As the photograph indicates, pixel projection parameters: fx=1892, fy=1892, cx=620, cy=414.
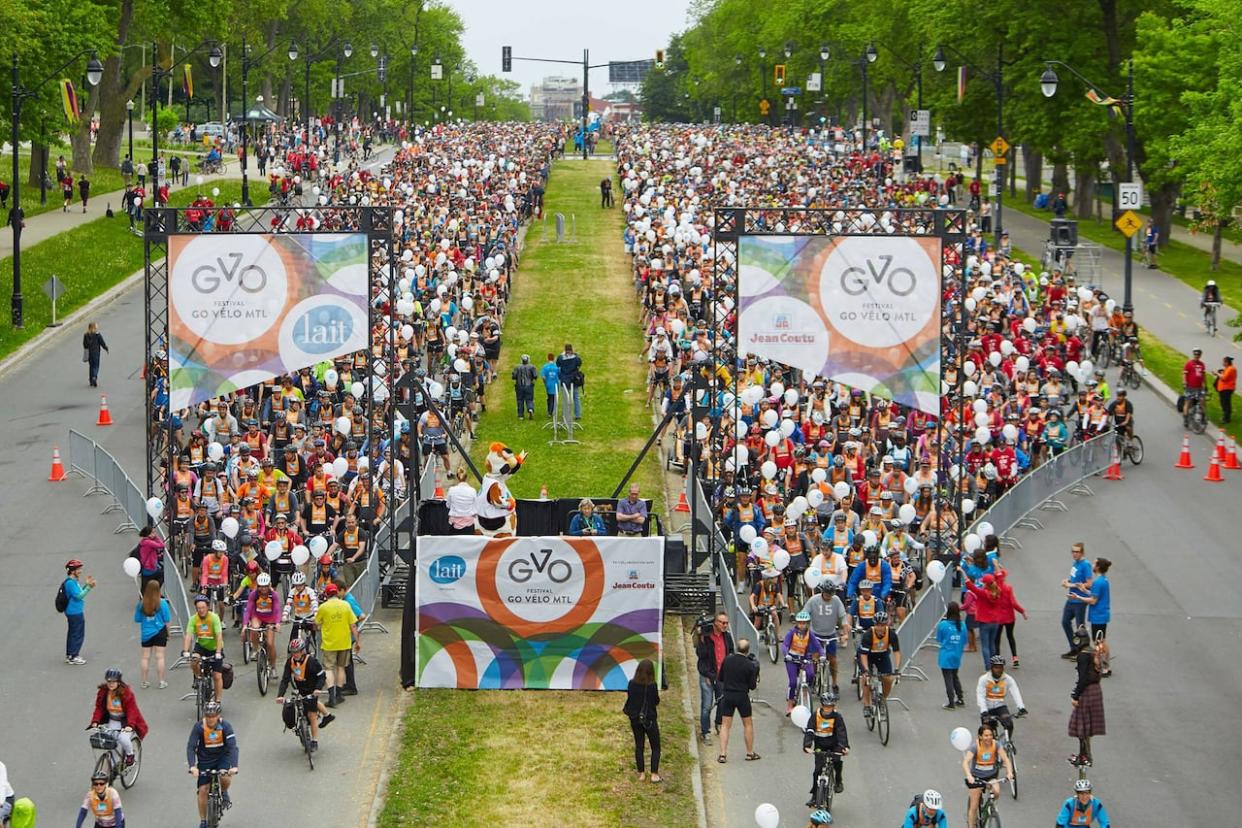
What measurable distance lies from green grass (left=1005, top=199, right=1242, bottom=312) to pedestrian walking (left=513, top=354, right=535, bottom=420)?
68.4 feet

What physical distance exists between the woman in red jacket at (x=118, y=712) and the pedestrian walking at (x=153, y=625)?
321 cm

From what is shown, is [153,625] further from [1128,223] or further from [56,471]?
[1128,223]

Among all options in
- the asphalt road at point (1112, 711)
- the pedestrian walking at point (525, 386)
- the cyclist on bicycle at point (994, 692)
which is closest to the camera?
the asphalt road at point (1112, 711)

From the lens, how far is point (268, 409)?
33250 millimetres

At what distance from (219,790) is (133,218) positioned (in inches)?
1788

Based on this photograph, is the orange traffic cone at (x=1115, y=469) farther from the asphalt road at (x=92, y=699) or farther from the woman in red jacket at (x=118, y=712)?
the woman in red jacket at (x=118, y=712)

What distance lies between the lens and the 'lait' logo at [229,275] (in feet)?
83.3

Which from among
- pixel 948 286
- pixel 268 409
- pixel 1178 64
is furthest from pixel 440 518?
pixel 1178 64

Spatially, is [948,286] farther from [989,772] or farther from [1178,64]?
[989,772]

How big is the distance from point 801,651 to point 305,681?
18.0 feet

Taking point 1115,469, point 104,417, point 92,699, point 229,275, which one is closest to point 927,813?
point 92,699

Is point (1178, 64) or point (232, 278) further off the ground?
point (1178, 64)

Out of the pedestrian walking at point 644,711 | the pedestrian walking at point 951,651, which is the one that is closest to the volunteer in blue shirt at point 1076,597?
the pedestrian walking at point 951,651

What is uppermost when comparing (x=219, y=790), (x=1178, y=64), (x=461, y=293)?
(x=1178, y=64)
